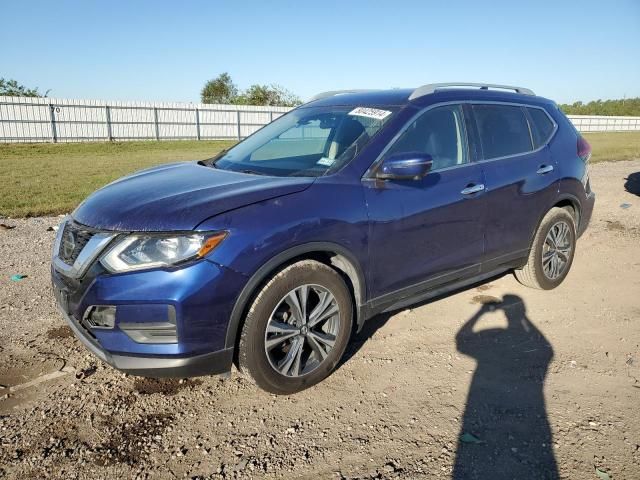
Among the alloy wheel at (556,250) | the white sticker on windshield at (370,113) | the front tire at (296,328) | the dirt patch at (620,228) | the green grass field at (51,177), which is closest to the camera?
the front tire at (296,328)

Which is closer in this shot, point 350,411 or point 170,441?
point 170,441

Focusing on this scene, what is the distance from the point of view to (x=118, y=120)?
2747 centimetres

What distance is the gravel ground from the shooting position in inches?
96.7

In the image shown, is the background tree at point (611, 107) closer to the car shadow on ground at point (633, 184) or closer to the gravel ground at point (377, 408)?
the car shadow on ground at point (633, 184)

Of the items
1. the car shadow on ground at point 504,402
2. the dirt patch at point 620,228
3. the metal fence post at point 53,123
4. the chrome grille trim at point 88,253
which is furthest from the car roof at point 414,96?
the metal fence post at point 53,123

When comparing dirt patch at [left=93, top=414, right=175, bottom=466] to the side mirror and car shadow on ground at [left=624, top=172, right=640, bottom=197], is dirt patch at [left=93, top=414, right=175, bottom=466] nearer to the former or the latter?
the side mirror

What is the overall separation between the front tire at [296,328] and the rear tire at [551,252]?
2.34 m

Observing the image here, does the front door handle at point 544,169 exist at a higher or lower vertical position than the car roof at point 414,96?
lower

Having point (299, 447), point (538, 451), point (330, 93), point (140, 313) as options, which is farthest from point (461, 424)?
point (330, 93)

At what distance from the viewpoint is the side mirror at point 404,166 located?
123 inches

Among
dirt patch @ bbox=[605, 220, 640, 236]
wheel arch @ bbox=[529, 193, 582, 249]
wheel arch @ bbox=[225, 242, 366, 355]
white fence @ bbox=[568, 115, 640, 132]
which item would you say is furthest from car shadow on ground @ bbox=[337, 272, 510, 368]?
white fence @ bbox=[568, 115, 640, 132]

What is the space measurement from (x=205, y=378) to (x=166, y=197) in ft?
4.06

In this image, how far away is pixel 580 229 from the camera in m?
5.14

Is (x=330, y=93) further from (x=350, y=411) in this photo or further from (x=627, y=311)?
(x=627, y=311)
